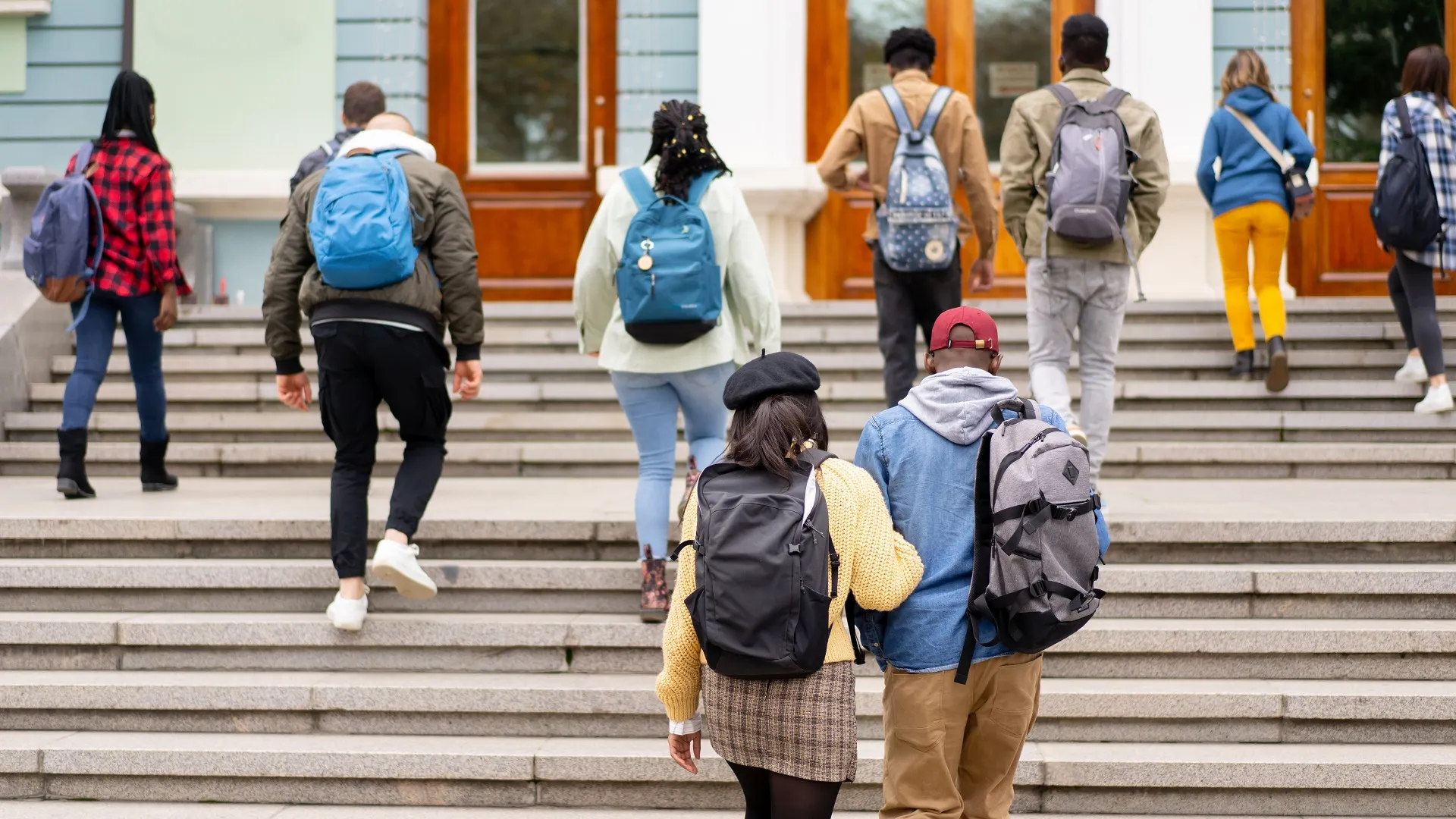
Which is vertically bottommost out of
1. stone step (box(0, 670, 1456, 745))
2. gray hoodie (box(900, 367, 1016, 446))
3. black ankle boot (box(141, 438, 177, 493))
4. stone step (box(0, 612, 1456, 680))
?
stone step (box(0, 670, 1456, 745))

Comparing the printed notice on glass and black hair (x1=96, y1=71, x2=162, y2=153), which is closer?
black hair (x1=96, y1=71, x2=162, y2=153)

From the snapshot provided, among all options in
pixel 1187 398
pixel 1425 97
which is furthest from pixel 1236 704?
pixel 1425 97

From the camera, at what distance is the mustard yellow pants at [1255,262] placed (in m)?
7.75

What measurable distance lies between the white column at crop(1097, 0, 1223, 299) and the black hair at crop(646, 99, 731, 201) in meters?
5.72

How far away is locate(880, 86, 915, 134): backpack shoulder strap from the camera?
6246 millimetres

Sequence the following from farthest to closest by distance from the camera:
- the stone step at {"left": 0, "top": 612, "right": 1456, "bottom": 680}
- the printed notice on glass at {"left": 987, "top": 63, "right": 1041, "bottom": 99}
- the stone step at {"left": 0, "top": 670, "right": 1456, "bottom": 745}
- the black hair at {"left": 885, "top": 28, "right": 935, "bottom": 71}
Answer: the printed notice on glass at {"left": 987, "top": 63, "right": 1041, "bottom": 99} → the black hair at {"left": 885, "top": 28, "right": 935, "bottom": 71} → the stone step at {"left": 0, "top": 612, "right": 1456, "bottom": 680} → the stone step at {"left": 0, "top": 670, "right": 1456, "bottom": 745}

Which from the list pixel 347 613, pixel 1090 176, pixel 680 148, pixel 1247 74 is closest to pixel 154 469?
pixel 347 613

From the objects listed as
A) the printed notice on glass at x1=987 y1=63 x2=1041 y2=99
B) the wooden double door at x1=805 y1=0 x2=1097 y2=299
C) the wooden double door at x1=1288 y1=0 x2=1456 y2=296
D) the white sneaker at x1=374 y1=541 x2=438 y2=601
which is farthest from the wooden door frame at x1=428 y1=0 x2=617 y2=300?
the white sneaker at x1=374 y1=541 x2=438 y2=601

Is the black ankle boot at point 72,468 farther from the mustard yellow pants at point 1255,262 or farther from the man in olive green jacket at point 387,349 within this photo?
the mustard yellow pants at point 1255,262

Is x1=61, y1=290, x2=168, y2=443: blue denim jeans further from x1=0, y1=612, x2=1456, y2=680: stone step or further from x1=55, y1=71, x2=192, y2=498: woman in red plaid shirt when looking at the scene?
x1=0, y1=612, x2=1456, y2=680: stone step

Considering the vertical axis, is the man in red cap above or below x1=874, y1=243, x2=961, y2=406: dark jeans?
below

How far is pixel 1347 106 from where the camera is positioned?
1022 cm

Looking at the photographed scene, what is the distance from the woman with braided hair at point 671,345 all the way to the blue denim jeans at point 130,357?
9.16ft

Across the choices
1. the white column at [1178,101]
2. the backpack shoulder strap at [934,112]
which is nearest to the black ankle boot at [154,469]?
the backpack shoulder strap at [934,112]
